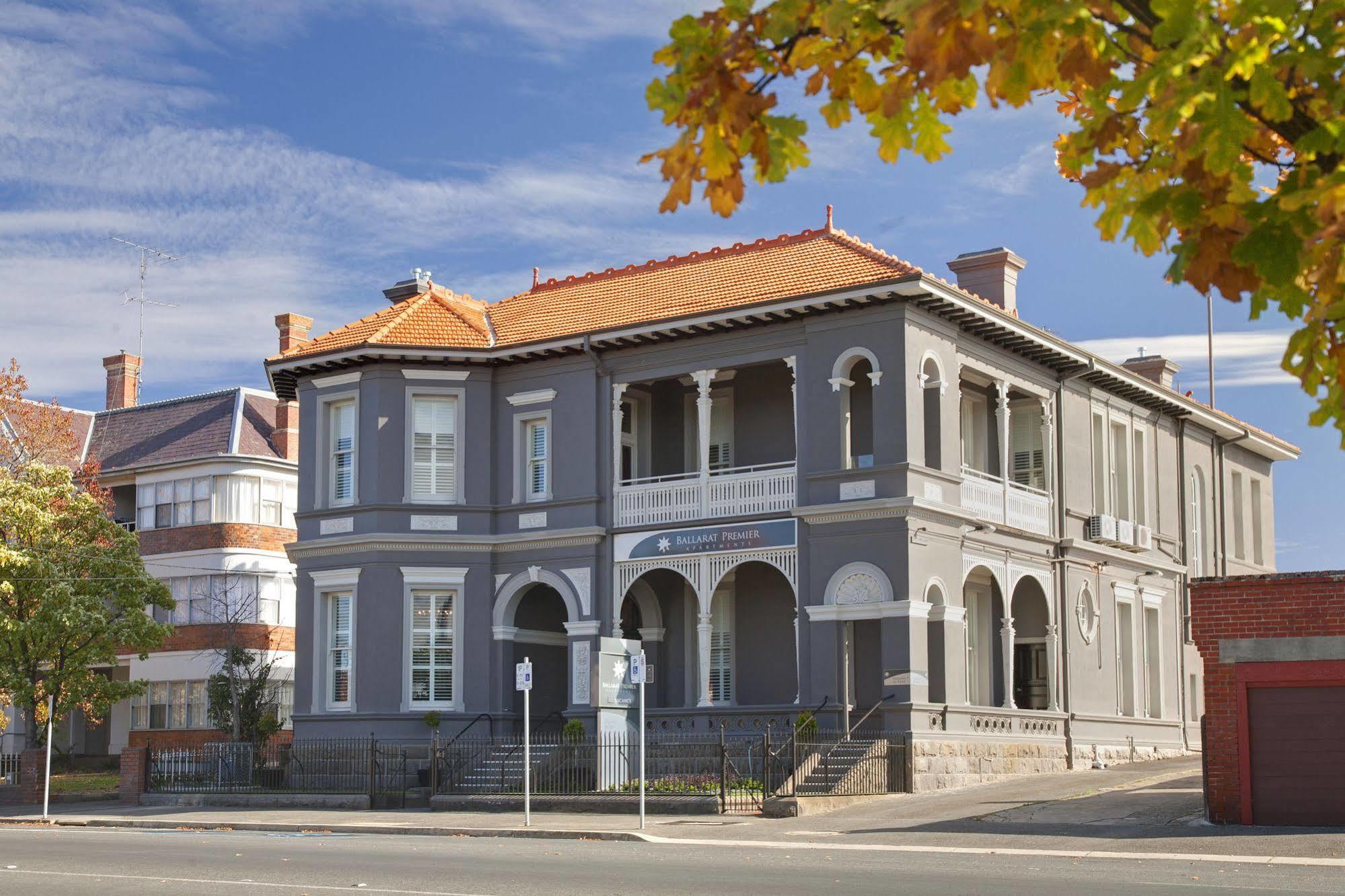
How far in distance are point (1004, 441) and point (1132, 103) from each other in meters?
27.5

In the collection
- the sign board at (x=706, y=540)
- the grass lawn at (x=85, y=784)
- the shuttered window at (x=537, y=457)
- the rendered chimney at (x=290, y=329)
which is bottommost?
the grass lawn at (x=85, y=784)

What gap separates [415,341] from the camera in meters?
33.3

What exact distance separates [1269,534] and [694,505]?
19960mm

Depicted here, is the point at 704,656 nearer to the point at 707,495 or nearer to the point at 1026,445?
the point at 707,495

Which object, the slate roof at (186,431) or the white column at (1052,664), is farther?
the slate roof at (186,431)

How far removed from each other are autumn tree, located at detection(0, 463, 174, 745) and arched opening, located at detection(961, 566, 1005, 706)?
17840mm

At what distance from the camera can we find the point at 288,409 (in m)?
Result: 49.7

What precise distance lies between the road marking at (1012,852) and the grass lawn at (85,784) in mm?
18269

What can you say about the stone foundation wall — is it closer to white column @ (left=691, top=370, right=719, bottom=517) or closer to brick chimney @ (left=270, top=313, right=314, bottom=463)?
white column @ (left=691, top=370, right=719, bottom=517)

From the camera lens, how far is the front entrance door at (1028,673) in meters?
33.8

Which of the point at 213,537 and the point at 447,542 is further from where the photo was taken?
the point at 213,537

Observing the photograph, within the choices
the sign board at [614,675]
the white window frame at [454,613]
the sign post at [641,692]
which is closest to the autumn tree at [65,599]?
the white window frame at [454,613]

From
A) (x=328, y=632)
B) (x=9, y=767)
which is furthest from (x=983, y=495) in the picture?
(x=9, y=767)

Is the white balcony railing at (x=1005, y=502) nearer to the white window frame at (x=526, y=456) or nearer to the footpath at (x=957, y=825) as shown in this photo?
the footpath at (x=957, y=825)
